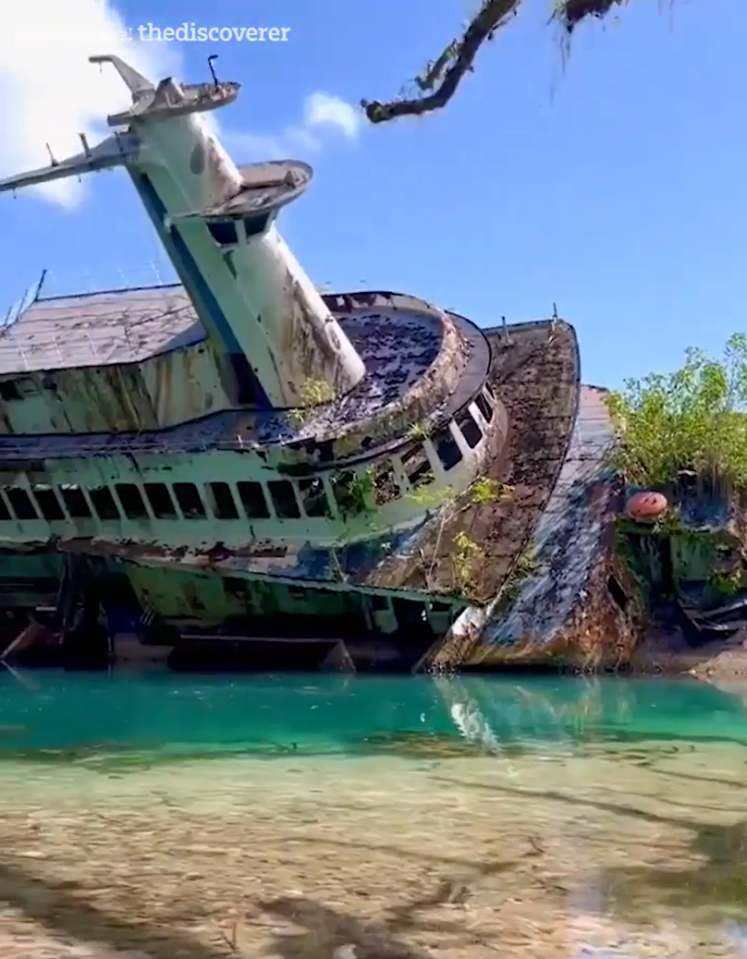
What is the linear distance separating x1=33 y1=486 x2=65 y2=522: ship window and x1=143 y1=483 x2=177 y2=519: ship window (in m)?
2.10

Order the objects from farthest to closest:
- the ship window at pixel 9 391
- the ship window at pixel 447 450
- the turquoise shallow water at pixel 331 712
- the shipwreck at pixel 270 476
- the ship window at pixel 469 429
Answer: the ship window at pixel 9 391 → the ship window at pixel 469 429 → the ship window at pixel 447 450 → the shipwreck at pixel 270 476 → the turquoise shallow water at pixel 331 712

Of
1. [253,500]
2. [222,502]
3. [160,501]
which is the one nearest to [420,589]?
[253,500]

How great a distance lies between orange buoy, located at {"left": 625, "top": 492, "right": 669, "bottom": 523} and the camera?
20.9m

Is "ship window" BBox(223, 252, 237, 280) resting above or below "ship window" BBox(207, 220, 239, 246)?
below

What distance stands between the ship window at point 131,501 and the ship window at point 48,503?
1.48 m

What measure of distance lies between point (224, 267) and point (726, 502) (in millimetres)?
10419

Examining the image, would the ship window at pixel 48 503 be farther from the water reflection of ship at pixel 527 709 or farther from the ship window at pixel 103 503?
the water reflection of ship at pixel 527 709

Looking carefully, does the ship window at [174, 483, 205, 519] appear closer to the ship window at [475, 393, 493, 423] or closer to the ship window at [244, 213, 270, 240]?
the ship window at [244, 213, 270, 240]

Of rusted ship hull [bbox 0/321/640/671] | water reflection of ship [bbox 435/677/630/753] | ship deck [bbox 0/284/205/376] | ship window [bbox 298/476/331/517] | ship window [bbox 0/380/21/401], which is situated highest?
ship deck [bbox 0/284/205/376]

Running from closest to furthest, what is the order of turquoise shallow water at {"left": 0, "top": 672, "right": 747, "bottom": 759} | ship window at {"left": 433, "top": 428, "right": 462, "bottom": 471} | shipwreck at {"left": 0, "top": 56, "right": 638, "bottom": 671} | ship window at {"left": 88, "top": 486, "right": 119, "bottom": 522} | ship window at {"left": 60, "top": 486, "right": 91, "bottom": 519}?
turquoise shallow water at {"left": 0, "top": 672, "right": 747, "bottom": 759} < shipwreck at {"left": 0, "top": 56, "right": 638, "bottom": 671} < ship window at {"left": 433, "top": 428, "right": 462, "bottom": 471} < ship window at {"left": 88, "top": 486, "right": 119, "bottom": 522} < ship window at {"left": 60, "top": 486, "right": 91, "bottom": 519}

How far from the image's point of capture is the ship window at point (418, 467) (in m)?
20.7

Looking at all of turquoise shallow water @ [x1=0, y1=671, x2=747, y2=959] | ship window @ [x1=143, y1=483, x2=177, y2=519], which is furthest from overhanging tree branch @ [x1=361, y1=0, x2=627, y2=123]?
ship window @ [x1=143, y1=483, x2=177, y2=519]

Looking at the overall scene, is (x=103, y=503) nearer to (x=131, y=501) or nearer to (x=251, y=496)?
→ (x=131, y=501)

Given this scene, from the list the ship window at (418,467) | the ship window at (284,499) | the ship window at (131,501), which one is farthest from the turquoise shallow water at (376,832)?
the ship window at (131,501)
